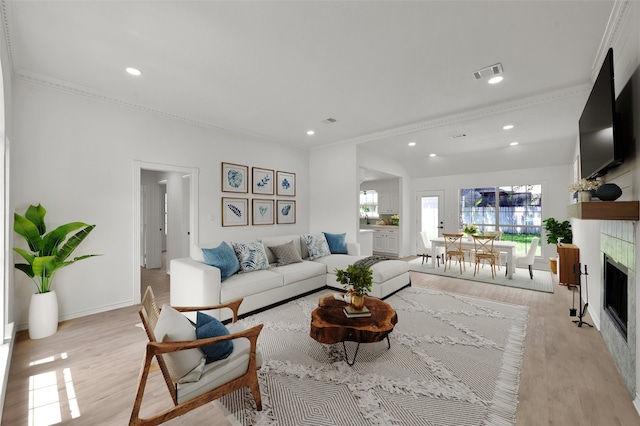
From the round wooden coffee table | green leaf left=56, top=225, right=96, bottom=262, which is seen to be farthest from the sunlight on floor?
the round wooden coffee table

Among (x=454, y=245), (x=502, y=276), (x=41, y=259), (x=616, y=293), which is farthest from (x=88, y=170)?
(x=502, y=276)

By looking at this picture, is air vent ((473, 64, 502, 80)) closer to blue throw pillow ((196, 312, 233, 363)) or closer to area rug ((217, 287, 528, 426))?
area rug ((217, 287, 528, 426))

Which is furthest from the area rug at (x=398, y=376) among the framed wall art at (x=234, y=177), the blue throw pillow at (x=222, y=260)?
the framed wall art at (x=234, y=177)

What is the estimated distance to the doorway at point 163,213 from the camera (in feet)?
13.0

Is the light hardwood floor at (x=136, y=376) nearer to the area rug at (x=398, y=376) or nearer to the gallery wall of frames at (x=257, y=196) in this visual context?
the area rug at (x=398, y=376)

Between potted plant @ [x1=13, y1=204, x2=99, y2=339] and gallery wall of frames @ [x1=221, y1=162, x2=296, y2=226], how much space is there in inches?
90.0

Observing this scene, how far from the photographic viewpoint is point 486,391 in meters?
2.04

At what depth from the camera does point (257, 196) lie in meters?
5.57

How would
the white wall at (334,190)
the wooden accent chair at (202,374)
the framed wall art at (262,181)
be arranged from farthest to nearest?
the white wall at (334,190) → the framed wall art at (262,181) → the wooden accent chair at (202,374)

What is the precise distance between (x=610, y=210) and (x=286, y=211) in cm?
493

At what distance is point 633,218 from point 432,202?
6.28 metres

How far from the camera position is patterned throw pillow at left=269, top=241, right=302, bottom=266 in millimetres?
4355

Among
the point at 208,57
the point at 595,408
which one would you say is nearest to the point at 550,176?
the point at 595,408

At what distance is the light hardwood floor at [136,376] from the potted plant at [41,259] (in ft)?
0.54
